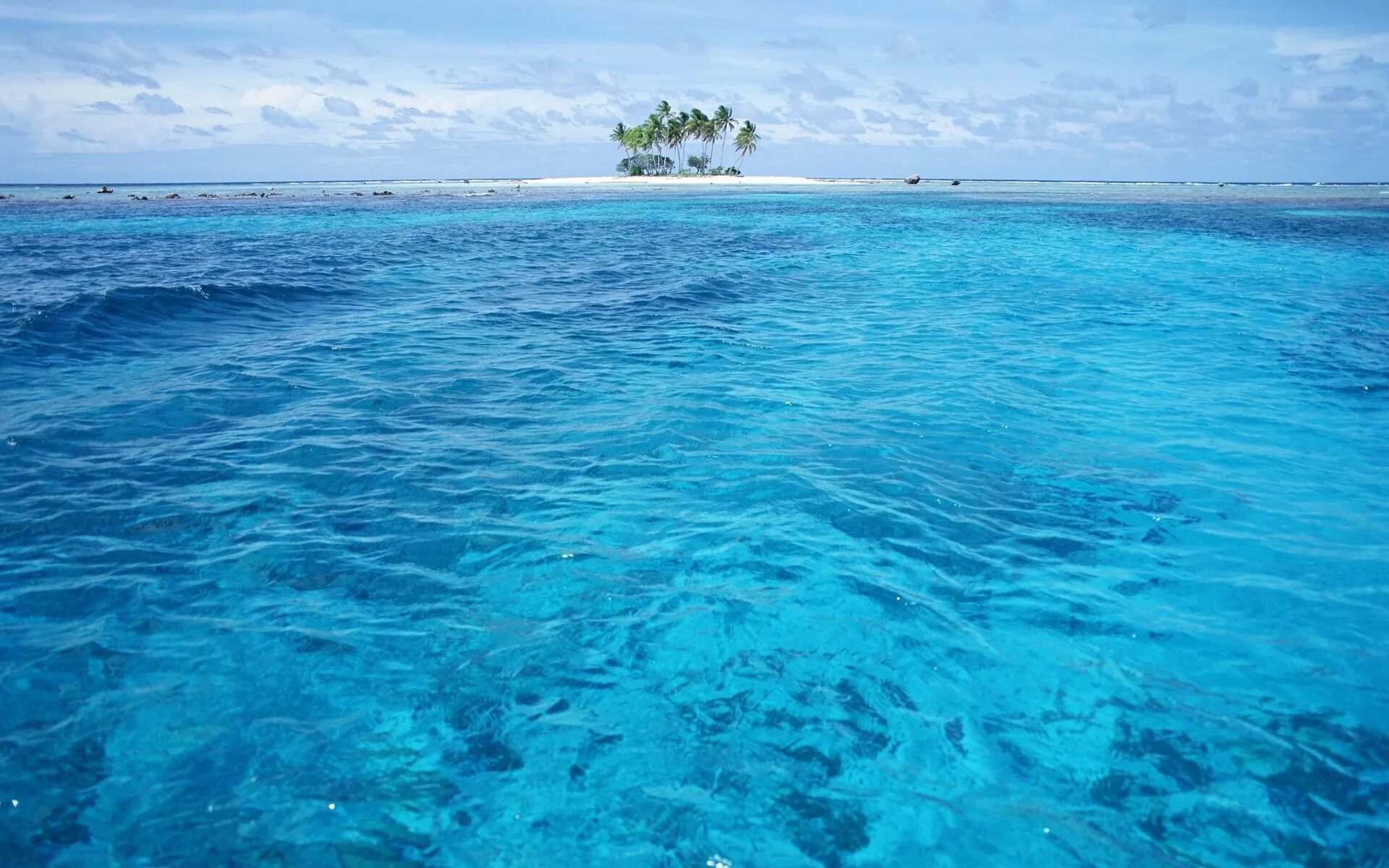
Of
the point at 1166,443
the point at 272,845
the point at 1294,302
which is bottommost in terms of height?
the point at 272,845

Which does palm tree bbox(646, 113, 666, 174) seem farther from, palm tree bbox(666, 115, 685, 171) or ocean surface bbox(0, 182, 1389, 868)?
ocean surface bbox(0, 182, 1389, 868)

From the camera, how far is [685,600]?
653 cm

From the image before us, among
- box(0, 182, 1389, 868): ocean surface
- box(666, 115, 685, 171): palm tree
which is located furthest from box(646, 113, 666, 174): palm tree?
box(0, 182, 1389, 868): ocean surface

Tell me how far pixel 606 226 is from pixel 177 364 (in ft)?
109

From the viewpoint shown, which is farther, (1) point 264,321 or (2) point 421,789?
(1) point 264,321

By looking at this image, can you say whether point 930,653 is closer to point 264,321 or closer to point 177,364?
point 177,364

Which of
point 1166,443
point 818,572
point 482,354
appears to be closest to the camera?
point 818,572

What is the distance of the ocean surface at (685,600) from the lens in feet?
14.5

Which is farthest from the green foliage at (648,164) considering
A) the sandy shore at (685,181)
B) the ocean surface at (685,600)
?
the ocean surface at (685,600)

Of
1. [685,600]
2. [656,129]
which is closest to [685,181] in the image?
[656,129]

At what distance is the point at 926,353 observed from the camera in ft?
48.6

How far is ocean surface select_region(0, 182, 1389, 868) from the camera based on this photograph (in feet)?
14.5

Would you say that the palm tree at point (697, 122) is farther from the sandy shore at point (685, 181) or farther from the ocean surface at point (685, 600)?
the ocean surface at point (685, 600)

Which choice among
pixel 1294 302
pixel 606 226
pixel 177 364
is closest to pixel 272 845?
pixel 177 364
